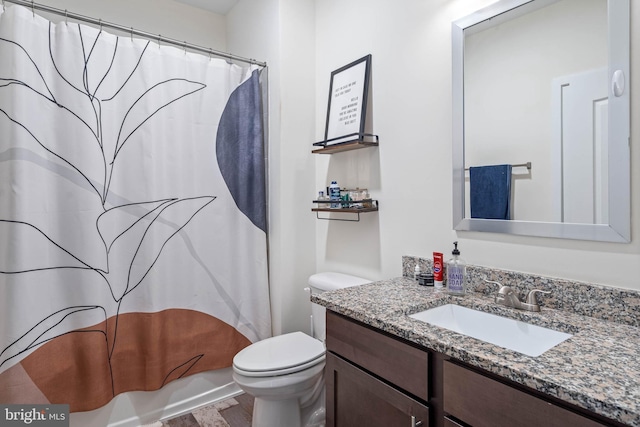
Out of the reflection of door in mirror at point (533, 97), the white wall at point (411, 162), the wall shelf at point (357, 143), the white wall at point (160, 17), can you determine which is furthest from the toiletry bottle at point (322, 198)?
the white wall at point (160, 17)

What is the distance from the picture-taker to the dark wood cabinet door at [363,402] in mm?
1003

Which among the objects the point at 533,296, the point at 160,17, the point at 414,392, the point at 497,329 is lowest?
the point at 414,392

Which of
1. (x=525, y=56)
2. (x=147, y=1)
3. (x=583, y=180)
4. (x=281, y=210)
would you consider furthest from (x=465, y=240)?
(x=147, y=1)

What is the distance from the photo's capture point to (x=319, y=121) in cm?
223

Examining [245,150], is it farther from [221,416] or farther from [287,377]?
[221,416]

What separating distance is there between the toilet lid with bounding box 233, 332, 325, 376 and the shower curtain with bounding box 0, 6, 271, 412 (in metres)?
0.43

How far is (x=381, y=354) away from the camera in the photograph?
1085 mm

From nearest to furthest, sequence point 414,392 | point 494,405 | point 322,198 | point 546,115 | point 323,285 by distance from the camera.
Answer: point 494,405
point 414,392
point 546,115
point 323,285
point 322,198

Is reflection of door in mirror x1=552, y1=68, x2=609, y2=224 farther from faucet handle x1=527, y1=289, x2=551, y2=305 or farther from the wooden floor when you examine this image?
the wooden floor

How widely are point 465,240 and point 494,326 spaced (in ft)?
1.25

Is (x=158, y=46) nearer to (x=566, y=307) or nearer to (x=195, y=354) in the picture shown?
(x=195, y=354)

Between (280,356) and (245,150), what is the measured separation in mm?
1182

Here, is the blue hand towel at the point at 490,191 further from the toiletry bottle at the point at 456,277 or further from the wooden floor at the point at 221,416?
the wooden floor at the point at 221,416

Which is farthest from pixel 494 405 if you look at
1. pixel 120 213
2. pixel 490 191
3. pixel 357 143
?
pixel 120 213
